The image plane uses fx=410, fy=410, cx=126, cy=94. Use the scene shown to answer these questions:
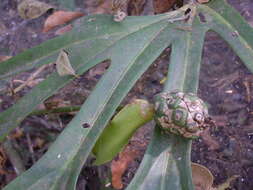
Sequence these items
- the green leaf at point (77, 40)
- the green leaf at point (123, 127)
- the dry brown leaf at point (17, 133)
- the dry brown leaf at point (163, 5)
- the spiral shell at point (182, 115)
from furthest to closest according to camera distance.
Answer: the dry brown leaf at point (17, 133) < the dry brown leaf at point (163, 5) < the green leaf at point (77, 40) < the green leaf at point (123, 127) < the spiral shell at point (182, 115)

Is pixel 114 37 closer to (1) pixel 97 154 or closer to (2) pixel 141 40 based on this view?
(2) pixel 141 40

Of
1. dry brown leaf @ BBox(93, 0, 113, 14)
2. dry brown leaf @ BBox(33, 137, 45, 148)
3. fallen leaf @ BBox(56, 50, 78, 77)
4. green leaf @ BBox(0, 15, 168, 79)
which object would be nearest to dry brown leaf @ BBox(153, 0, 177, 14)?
green leaf @ BBox(0, 15, 168, 79)

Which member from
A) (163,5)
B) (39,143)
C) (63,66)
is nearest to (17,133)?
(39,143)

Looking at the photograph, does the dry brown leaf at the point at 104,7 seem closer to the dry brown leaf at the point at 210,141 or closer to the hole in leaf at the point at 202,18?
the hole in leaf at the point at 202,18

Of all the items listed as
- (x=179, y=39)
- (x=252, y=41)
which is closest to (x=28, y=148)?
(x=179, y=39)

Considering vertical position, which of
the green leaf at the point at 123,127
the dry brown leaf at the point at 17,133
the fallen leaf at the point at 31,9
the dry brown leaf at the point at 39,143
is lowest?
the dry brown leaf at the point at 39,143

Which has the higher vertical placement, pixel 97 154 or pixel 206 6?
pixel 206 6

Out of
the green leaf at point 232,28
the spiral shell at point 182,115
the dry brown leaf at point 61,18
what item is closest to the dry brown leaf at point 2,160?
the dry brown leaf at point 61,18
